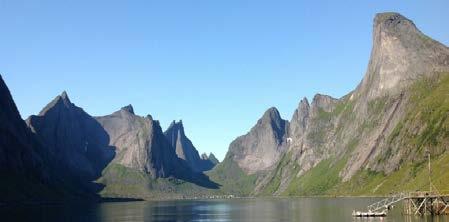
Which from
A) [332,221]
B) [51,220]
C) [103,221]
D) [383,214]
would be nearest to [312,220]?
[332,221]

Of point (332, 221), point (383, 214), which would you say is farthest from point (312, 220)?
point (383, 214)

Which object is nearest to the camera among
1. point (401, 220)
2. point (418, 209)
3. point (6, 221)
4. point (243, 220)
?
point (401, 220)

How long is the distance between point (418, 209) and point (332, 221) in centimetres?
2366

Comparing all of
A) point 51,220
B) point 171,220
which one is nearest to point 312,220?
point 171,220

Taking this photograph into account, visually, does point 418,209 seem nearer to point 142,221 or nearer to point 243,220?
point 243,220

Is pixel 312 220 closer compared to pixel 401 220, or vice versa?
pixel 401 220

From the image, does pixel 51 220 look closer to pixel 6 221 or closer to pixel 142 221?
pixel 6 221

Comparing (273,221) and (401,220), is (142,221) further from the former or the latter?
(401,220)

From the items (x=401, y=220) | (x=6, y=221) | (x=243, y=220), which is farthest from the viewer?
(x=243, y=220)

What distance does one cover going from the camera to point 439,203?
146125 millimetres

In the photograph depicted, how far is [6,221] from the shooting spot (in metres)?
152

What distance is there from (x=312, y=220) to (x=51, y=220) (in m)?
76.3

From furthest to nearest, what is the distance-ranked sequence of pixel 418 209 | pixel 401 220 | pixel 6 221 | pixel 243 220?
Answer: pixel 243 220, pixel 6 221, pixel 418 209, pixel 401 220

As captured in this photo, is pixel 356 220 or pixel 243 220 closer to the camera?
pixel 356 220
